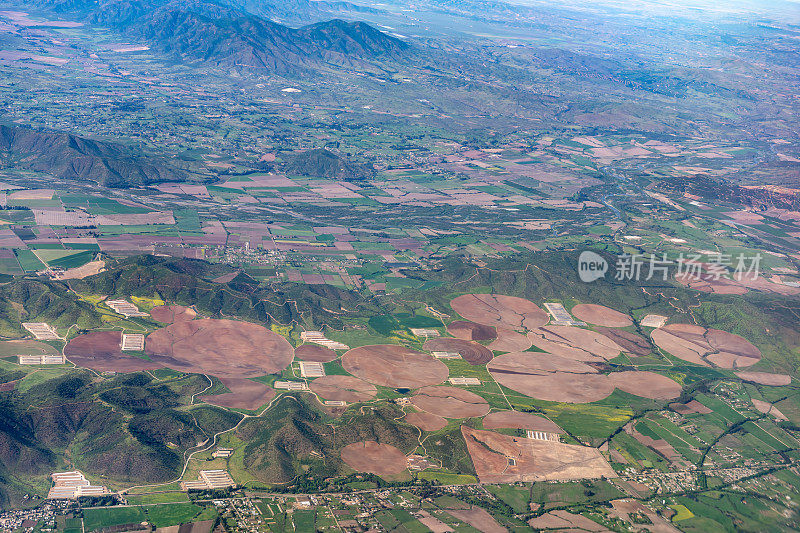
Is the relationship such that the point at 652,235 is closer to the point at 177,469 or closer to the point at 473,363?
the point at 473,363

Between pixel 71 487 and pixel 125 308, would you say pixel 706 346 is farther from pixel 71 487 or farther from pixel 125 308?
pixel 71 487

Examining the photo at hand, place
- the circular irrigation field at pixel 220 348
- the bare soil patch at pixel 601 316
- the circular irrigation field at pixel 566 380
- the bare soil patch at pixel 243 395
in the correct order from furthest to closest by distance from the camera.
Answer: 1. the bare soil patch at pixel 601 316
2. the circular irrigation field at pixel 566 380
3. the circular irrigation field at pixel 220 348
4. the bare soil patch at pixel 243 395

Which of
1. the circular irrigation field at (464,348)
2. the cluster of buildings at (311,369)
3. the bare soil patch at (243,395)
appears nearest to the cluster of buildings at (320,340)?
the cluster of buildings at (311,369)

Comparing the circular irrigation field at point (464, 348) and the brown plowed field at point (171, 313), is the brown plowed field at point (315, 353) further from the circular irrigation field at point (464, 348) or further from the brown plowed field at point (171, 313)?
the brown plowed field at point (171, 313)

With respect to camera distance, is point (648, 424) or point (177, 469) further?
point (648, 424)

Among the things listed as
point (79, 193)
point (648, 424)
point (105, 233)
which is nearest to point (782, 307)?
point (648, 424)

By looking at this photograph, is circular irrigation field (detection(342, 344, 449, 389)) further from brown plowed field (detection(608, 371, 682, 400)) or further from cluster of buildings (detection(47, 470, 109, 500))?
cluster of buildings (detection(47, 470, 109, 500))

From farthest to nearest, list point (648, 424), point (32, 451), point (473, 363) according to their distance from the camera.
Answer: point (473, 363) < point (648, 424) < point (32, 451)
